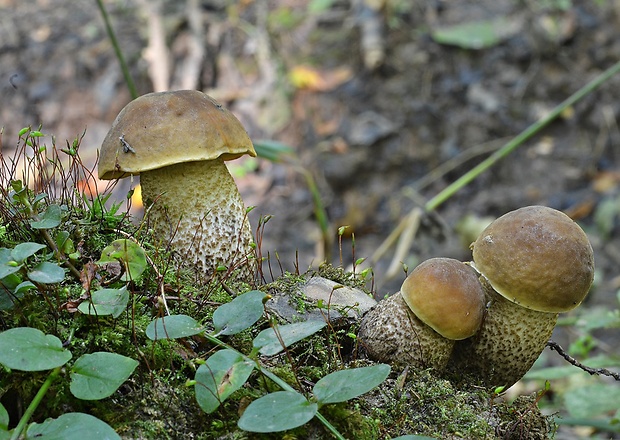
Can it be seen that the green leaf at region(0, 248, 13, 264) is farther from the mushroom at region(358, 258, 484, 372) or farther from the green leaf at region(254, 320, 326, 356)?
the mushroom at region(358, 258, 484, 372)

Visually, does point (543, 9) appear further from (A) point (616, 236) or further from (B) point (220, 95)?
(B) point (220, 95)

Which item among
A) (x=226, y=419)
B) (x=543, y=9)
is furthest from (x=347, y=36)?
(x=226, y=419)

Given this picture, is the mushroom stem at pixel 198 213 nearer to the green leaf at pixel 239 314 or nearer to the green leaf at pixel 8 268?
the green leaf at pixel 239 314

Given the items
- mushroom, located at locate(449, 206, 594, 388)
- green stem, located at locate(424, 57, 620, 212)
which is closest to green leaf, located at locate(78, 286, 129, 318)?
mushroom, located at locate(449, 206, 594, 388)

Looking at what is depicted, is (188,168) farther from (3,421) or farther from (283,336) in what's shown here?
(3,421)

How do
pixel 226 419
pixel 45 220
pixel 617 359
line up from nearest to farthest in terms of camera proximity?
pixel 226 419 → pixel 45 220 → pixel 617 359

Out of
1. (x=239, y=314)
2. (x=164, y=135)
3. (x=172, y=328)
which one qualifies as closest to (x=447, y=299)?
(x=239, y=314)
